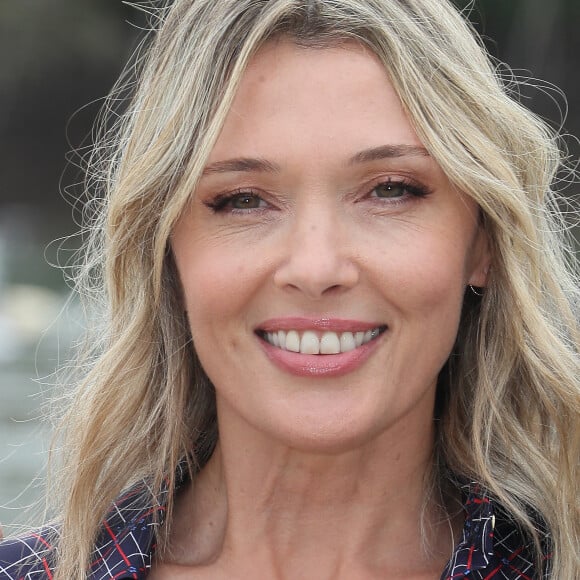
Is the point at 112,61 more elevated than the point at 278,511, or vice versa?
the point at 112,61

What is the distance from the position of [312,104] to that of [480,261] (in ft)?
1.57

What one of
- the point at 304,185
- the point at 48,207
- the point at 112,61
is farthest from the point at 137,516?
the point at 112,61

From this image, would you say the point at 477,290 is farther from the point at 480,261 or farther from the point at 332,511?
the point at 332,511

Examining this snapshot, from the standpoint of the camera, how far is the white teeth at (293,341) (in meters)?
2.38

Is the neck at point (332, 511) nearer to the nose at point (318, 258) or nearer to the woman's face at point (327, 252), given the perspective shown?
the woman's face at point (327, 252)

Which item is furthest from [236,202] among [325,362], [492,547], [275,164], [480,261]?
[492,547]

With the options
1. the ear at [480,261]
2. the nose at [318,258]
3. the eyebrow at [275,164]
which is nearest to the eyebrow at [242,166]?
the eyebrow at [275,164]

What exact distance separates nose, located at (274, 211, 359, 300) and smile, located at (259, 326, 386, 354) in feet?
0.30

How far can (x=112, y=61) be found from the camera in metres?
23.5

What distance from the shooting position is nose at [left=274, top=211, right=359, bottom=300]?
2.28m

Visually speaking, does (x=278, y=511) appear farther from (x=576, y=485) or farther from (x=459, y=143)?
(x=459, y=143)

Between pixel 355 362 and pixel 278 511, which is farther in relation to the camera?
pixel 278 511

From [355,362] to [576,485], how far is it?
20.1 inches

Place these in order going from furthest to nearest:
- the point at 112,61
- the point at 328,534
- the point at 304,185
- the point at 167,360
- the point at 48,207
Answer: the point at 112,61 < the point at 48,207 < the point at 167,360 < the point at 328,534 < the point at 304,185
